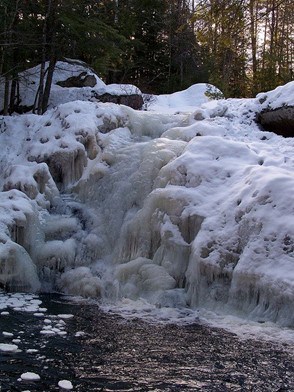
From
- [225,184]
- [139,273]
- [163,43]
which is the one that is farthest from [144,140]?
[163,43]

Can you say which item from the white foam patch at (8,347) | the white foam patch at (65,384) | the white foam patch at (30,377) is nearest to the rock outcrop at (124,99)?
the white foam patch at (8,347)

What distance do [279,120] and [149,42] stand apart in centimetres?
1316

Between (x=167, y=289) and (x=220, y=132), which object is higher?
(x=220, y=132)

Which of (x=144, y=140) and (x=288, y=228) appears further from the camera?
(x=144, y=140)

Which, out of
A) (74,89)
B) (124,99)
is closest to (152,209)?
(124,99)

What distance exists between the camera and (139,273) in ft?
24.3

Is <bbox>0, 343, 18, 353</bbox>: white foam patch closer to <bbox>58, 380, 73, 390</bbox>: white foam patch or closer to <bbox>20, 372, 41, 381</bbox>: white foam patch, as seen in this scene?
<bbox>20, 372, 41, 381</bbox>: white foam patch

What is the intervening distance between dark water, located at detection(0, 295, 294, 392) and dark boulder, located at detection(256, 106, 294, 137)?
19.5 feet

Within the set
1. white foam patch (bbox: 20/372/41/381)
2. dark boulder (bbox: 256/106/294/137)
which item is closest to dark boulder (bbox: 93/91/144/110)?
dark boulder (bbox: 256/106/294/137)

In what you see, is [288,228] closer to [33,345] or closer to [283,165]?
[283,165]

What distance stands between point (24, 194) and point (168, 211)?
107 inches

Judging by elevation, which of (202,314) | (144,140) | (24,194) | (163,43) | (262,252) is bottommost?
(202,314)

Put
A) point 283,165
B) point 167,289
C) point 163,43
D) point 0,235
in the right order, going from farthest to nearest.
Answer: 1. point 163,43
2. point 283,165
3. point 0,235
4. point 167,289

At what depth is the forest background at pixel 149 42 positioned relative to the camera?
628cm
